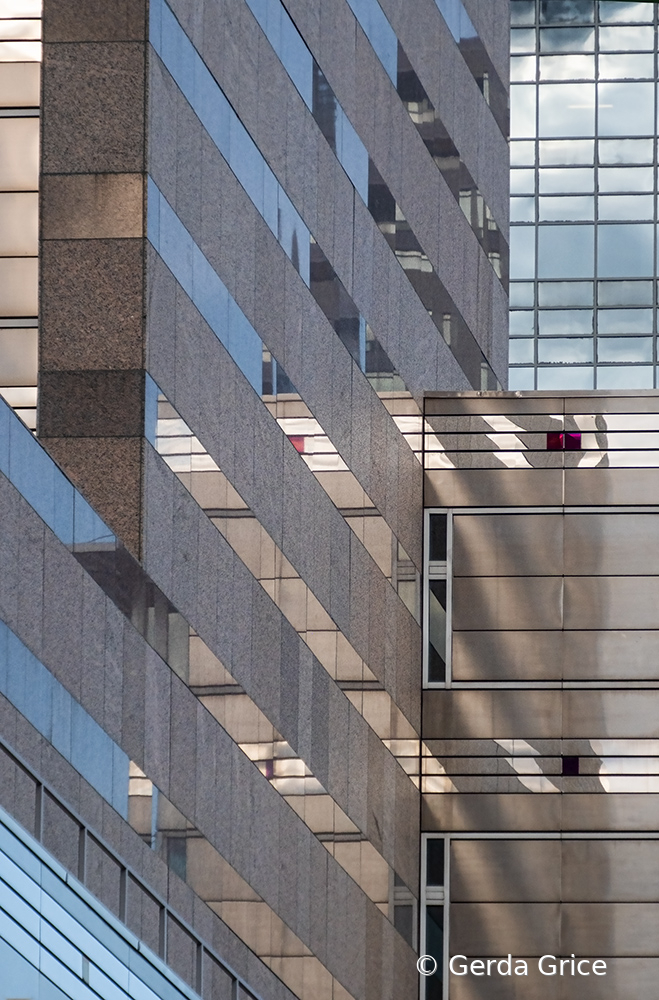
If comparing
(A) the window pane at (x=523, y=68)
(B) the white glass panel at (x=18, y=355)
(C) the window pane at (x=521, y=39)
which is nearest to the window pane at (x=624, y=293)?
(A) the window pane at (x=523, y=68)

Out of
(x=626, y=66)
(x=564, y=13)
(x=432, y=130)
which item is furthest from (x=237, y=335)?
(x=626, y=66)

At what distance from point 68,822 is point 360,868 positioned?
1003cm

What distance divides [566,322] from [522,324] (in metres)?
1.43

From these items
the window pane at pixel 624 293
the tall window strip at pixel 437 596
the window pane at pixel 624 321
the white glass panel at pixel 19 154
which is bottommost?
the tall window strip at pixel 437 596

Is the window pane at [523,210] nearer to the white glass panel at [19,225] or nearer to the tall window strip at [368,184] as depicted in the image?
the tall window strip at [368,184]

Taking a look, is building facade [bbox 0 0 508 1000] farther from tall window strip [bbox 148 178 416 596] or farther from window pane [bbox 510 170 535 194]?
window pane [bbox 510 170 535 194]

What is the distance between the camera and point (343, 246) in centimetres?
2625

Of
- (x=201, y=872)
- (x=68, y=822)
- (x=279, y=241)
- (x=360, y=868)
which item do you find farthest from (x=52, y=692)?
(x=360, y=868)

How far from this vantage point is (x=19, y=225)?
68.3ft

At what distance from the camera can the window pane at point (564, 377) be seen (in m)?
57.1

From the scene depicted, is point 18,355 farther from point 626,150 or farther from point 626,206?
point 626,150

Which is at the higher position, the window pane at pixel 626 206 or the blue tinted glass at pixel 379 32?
the window pane at pixel 626 206

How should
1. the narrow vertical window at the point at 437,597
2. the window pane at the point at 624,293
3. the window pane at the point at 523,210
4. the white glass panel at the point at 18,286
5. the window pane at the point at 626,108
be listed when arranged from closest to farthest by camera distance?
the white glass panel at the point at 18,286, the narrow vertical window at the point at 437,597, the window pane at the point at 624,293, the window pane at the point at 626,108, the window pane at the point at 523,210

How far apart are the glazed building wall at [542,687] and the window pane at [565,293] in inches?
1077
